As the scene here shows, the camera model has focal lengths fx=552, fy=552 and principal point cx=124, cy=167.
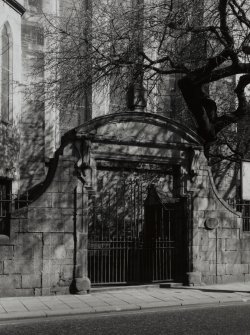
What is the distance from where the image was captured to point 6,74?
18219mm

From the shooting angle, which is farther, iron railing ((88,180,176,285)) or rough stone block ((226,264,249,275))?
rough stone block ((226,264,249,275))

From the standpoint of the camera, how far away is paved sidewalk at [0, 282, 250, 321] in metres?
9.20

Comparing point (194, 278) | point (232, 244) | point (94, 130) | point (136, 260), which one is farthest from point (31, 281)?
point (232, 244)

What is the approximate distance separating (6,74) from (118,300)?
1034cm

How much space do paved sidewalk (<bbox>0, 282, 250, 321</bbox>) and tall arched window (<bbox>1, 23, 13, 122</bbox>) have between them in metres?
8.25

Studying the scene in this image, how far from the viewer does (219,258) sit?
1310 cm

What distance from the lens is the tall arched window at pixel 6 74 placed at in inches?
705

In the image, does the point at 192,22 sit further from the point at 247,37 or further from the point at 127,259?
the point at 127,259

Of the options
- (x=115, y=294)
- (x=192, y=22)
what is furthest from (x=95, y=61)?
(x=115, y=294)

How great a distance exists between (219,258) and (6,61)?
997 centimetres

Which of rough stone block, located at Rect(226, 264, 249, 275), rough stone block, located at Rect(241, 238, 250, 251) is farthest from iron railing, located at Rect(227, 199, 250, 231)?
rough stone block, located at Rect(226, 264, 249, 275)

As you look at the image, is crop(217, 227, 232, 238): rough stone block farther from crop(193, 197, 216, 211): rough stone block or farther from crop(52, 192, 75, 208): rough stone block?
crop(52, 192, 75, 208): rough stone block

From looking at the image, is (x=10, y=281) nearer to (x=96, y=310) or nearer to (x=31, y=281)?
(x=31, y=281)

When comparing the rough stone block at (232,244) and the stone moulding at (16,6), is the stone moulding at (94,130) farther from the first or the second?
the stone moulding at (16,6)
